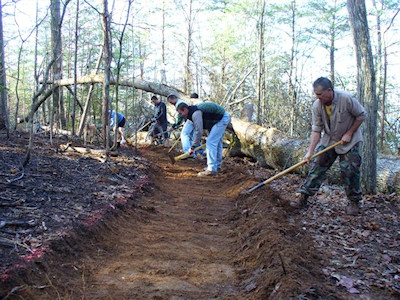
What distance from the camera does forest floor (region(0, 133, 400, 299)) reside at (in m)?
2.75

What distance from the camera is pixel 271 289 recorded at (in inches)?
105

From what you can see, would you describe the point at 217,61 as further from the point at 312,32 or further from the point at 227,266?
the point at 227,266

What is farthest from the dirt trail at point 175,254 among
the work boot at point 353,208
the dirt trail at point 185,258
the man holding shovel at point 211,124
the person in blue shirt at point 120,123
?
the person in blue shirt at point 120,123

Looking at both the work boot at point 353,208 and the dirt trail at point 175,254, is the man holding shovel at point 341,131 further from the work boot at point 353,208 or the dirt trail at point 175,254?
the dirt trail at point 175,254

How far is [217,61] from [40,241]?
20.9 metres

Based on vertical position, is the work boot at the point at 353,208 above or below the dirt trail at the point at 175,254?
above

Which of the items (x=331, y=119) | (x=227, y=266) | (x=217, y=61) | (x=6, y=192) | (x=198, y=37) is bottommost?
(x=227, y=266)

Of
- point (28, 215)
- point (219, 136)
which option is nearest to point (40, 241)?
point (28, 215)

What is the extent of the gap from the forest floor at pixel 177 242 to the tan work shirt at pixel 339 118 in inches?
41.3

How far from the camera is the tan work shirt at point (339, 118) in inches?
180

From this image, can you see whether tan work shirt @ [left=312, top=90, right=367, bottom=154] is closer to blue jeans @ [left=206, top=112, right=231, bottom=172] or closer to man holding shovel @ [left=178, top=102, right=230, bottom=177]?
man holding shovel @ [left=178, top=102, right=230, bottom=177]

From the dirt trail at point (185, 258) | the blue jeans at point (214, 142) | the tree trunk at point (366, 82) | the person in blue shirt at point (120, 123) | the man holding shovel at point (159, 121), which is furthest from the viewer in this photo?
the man holding shovel at point (159, 121)

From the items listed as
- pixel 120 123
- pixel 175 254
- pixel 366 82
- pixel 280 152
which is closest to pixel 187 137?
pixel 280 152

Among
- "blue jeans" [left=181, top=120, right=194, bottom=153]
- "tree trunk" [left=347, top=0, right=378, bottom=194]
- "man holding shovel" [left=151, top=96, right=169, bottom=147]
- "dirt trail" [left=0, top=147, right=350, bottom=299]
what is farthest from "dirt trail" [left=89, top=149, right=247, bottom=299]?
"man holding shovel" [left=151, top=96, right=169, bottom=147]
